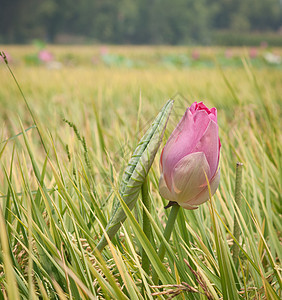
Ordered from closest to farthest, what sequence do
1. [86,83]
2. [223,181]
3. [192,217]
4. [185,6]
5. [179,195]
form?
[179,195] → [192,217] → [223,181] → [86,83] → [185,6]

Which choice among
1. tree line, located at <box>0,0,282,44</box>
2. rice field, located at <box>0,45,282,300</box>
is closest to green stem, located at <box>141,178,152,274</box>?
rice field, located at <box>0,45,282,300</box>

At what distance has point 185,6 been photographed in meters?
24.8

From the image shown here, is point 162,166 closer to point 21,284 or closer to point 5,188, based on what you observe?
point 21,284

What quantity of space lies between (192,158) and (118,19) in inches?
995

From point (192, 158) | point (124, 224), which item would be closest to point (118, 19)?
point (124, 224)

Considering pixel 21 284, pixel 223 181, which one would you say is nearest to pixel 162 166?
pixel 21 284

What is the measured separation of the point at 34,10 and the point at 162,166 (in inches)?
1117

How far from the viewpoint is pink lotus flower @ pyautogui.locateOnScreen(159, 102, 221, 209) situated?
247 mm

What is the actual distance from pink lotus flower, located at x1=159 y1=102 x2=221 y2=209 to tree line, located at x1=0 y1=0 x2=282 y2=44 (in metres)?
24.9

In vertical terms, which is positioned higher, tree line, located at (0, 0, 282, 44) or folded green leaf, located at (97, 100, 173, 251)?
tree line, located at (0, 0, 282, 44)

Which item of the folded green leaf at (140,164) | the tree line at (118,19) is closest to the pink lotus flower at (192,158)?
the folded green leaf at (140,164)

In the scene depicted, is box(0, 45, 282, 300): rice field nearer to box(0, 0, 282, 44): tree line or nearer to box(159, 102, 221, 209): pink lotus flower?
box(159, 102, 221, 209): pink lotus flower

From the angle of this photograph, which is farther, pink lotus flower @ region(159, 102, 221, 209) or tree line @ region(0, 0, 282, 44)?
tree line @ region(0, 0, 282, 44)

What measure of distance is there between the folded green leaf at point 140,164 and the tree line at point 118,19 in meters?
24.9
